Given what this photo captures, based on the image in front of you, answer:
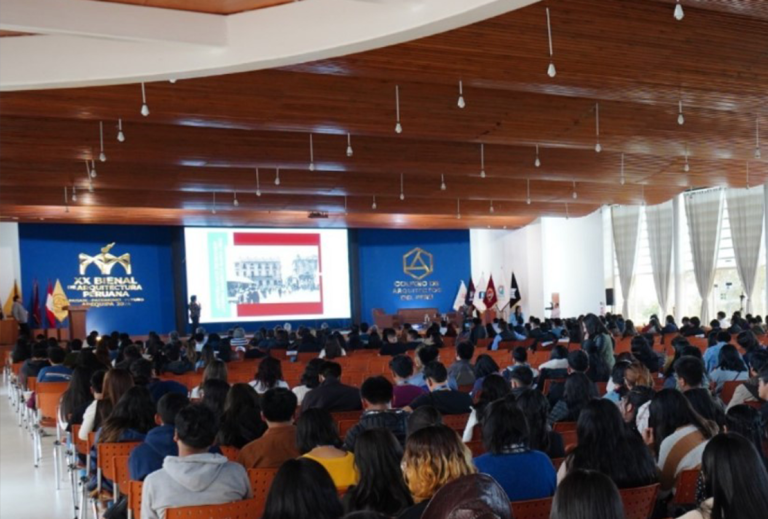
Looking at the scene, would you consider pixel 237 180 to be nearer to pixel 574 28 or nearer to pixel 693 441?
pixel 574 28

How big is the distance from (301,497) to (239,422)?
119 inches

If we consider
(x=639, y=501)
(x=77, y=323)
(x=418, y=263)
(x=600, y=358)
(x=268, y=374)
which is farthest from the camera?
(x=418, y=263)

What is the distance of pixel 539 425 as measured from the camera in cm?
512

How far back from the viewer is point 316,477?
114 inches

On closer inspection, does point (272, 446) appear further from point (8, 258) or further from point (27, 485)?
point (8, 258)

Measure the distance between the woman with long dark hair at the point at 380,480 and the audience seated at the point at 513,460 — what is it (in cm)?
53

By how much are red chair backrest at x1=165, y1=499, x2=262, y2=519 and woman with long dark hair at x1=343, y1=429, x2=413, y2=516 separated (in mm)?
506

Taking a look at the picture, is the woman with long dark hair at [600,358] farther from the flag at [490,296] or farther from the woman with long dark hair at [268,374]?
the flag at [490,296]


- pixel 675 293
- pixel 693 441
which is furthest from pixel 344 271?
pixel 693 441

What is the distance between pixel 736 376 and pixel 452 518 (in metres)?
7.39

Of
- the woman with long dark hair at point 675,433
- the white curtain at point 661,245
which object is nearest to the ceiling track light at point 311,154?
the woman with long dark hair at point 675,433

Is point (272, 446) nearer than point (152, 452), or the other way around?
point (152, 452)

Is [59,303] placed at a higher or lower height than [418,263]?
lower

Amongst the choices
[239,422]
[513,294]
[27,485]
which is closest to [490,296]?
[513,294]
